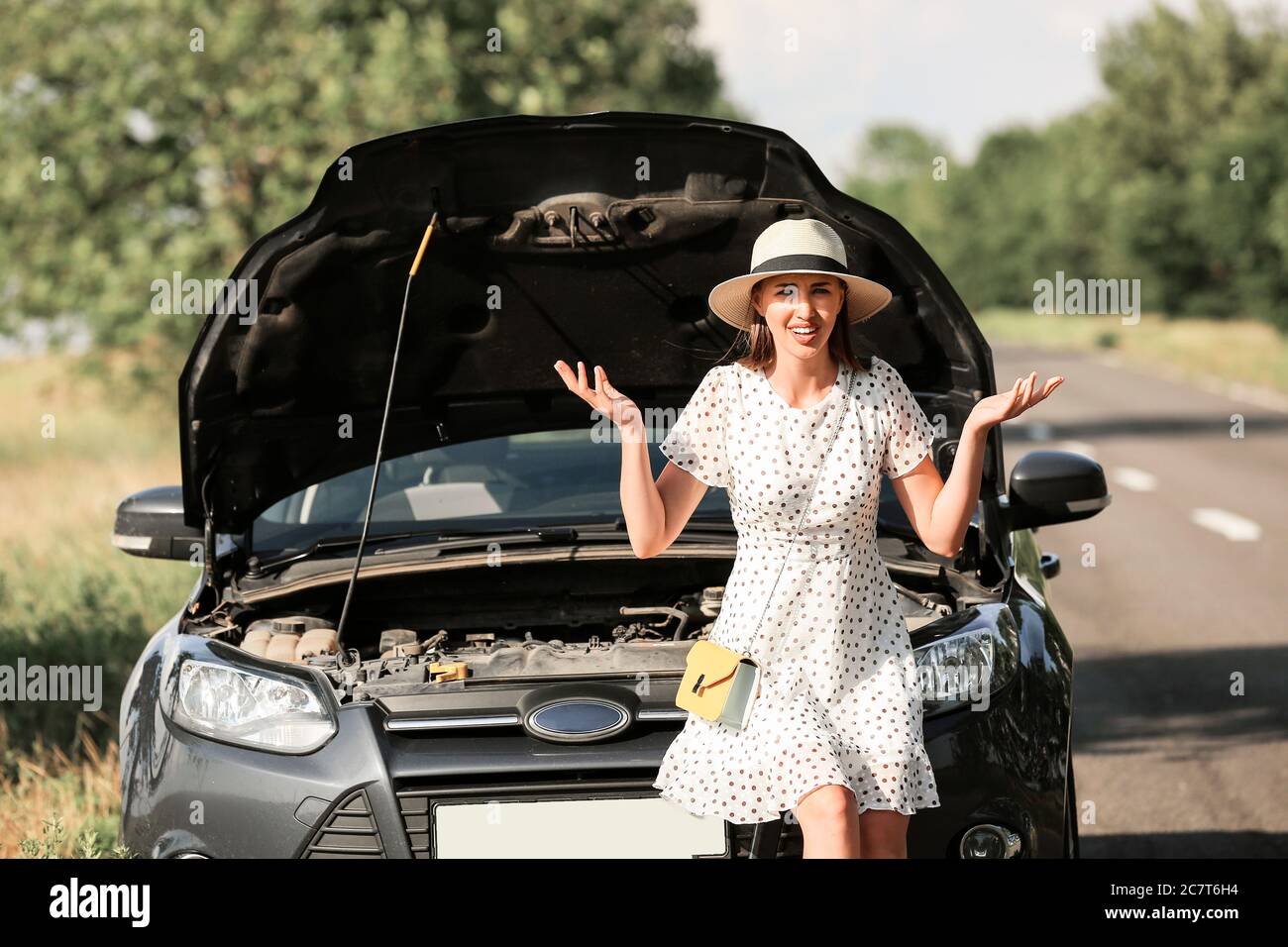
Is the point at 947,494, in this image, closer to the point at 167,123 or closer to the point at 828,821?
the point at 828,821

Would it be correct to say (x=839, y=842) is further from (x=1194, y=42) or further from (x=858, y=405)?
(x=1194, y=42)

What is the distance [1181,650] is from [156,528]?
18.8ft

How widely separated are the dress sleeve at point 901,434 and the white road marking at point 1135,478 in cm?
1292

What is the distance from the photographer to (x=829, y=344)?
3.83 metres

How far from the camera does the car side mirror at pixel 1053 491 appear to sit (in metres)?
4.98

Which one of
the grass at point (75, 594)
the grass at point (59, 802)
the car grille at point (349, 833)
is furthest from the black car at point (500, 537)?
the grass at point (75, 594)

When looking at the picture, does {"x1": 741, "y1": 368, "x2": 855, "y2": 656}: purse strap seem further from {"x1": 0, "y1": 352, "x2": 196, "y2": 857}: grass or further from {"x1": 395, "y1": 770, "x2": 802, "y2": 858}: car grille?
{"x1": 0, "y1": 352, "x2": 196, "y2": 857}: grass

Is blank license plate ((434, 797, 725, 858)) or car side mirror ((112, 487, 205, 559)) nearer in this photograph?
blank license plate ((434, 797, 725, 858))

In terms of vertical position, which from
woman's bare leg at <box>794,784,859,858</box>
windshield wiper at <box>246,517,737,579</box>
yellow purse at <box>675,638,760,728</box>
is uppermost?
windshield wiper at <box>246,517,737,579</box>

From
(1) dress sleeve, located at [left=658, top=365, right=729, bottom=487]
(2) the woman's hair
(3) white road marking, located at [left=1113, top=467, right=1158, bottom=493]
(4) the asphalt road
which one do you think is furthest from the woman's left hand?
(3) white road marking, located at [left=1113, top=467, right=1158, bottom=493]

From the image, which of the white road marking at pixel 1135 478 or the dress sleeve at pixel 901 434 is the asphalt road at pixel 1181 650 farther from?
the dress sleeve at pixel 901 434

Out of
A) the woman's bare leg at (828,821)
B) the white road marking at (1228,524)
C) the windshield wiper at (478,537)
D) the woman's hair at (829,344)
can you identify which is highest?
the woman's hair at (829,344)

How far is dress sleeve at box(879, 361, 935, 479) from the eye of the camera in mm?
3760

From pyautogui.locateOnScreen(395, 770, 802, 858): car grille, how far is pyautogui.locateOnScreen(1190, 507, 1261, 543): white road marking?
10.0 m
